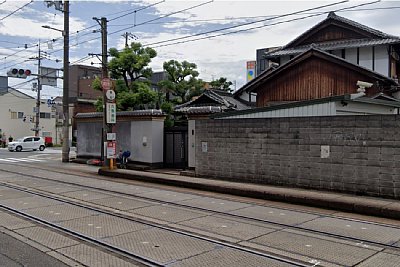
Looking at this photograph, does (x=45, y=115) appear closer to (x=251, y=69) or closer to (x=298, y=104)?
(x=251, y=69)

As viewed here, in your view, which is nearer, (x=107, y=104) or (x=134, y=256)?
(x=134, y=256)

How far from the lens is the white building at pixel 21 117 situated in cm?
5744

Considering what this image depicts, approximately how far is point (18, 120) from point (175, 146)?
150 ft

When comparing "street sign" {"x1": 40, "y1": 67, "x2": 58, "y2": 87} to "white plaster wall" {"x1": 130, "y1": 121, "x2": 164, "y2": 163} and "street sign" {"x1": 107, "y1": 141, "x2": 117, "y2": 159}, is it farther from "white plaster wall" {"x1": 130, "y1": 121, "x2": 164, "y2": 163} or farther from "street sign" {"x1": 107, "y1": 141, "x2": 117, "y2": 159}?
"street sign" {"x1": 107, "y1": 141, "x2": 117, "y2": 159}

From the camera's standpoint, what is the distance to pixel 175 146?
2031 centimetres

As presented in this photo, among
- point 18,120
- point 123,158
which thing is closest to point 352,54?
point 123,158

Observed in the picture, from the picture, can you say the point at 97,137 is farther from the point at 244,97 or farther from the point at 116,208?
the point at 116,208

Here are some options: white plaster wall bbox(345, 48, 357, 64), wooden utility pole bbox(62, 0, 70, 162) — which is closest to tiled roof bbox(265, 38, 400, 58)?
white plaster wall bbox(345, 48, 357, 64)

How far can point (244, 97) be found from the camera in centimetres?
2731

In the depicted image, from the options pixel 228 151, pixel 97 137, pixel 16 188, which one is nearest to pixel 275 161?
pixel 228 151

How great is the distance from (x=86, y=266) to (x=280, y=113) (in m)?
10.4

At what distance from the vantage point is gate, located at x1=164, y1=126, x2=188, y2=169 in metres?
20.1

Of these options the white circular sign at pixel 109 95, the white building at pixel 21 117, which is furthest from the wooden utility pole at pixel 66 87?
the white building at pixel 21 117

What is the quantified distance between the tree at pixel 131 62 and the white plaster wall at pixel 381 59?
13.1 m
